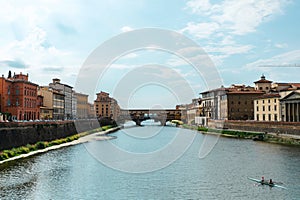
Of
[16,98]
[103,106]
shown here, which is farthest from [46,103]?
[103,106]

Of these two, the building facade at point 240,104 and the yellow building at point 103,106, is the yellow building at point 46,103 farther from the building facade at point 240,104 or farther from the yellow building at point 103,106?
the yellow building at point 103,106

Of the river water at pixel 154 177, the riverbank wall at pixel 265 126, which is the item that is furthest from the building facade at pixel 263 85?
the river water at pixel 154 177

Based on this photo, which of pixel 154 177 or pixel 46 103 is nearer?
pixel 154 177

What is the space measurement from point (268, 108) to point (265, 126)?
11.0 meters

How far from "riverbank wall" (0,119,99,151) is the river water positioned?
3143 millimetres

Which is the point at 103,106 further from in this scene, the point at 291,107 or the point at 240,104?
the point at 291,107

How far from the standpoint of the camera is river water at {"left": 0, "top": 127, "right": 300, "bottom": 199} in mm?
21891

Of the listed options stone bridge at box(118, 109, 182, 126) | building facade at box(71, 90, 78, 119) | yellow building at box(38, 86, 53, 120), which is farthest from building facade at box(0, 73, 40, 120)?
stone bridge at box(118, 109, 182, 126)

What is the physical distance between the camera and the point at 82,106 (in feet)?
384

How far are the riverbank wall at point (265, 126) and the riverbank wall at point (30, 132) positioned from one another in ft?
105

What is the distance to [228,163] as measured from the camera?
33.1 m

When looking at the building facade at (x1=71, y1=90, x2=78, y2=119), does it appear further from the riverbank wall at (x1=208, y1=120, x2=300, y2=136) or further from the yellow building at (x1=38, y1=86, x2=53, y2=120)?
the riverbank wall at (x1=208, y1=120, x2=300, y2=136)

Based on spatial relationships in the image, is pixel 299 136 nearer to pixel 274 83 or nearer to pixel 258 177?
pixel 258 177

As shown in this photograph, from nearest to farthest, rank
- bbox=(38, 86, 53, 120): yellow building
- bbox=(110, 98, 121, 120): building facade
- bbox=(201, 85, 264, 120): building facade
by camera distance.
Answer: bbox=(38, 86, 53, 120): yellow building → bbox=(201, 85, 264, 120): building facade → bbox=(110, 98, 121, 120): building facade
